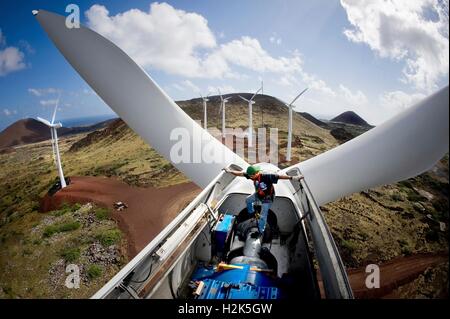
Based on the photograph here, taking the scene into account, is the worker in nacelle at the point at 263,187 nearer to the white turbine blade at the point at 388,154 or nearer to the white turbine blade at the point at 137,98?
the white turbine blade at the point at 388,154

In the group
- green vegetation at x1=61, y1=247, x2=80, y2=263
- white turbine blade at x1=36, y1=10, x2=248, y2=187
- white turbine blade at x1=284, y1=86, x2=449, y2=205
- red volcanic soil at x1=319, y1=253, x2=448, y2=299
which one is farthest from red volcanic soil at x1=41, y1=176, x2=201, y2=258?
white turbine blade at x1=284, y1=86, x2=449, y2=205

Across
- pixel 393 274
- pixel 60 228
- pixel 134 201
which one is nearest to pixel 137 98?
pixel 134 201

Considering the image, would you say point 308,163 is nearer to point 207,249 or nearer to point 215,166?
point 215,166

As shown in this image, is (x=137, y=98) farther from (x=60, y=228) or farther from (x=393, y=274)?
(x=393, y=274)

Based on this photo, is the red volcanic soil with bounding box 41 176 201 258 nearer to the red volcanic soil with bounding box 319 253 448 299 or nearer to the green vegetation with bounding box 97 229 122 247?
the green vegetation with bounding box 97 229 122 247

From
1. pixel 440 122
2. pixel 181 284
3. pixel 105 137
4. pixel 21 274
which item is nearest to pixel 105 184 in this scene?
pixel 21 274
